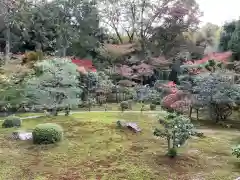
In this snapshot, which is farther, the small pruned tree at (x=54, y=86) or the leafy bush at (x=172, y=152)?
the small pruned tree at (x=54, y=86)

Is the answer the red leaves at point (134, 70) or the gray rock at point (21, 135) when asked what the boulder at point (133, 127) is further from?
the red leaves at point (134, 70)

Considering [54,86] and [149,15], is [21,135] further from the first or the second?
[149,15]

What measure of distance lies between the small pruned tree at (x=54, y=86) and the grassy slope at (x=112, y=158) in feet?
8.85

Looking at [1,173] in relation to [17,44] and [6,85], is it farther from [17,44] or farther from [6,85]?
[17,44]

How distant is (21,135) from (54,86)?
14.3ft

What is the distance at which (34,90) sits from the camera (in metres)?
16.5

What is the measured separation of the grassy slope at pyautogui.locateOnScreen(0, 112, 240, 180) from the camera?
9750mm

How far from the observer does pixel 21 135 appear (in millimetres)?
12945

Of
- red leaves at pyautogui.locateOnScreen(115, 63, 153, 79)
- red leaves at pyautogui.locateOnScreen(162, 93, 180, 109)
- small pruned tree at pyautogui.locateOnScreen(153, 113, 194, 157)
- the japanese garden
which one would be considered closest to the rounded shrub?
the japanese garden

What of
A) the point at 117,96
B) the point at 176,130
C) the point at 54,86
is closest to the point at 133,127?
the point at 176,130

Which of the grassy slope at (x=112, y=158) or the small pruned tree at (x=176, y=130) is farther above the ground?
the small pruned tree at (x=176, y=130)

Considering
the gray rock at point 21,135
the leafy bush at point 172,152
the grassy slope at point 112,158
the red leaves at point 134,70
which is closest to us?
the grassy slope at point 112,158

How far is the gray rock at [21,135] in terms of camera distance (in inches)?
505

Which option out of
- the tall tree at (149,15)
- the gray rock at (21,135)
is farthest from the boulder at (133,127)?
the tall tree at (149,15)
